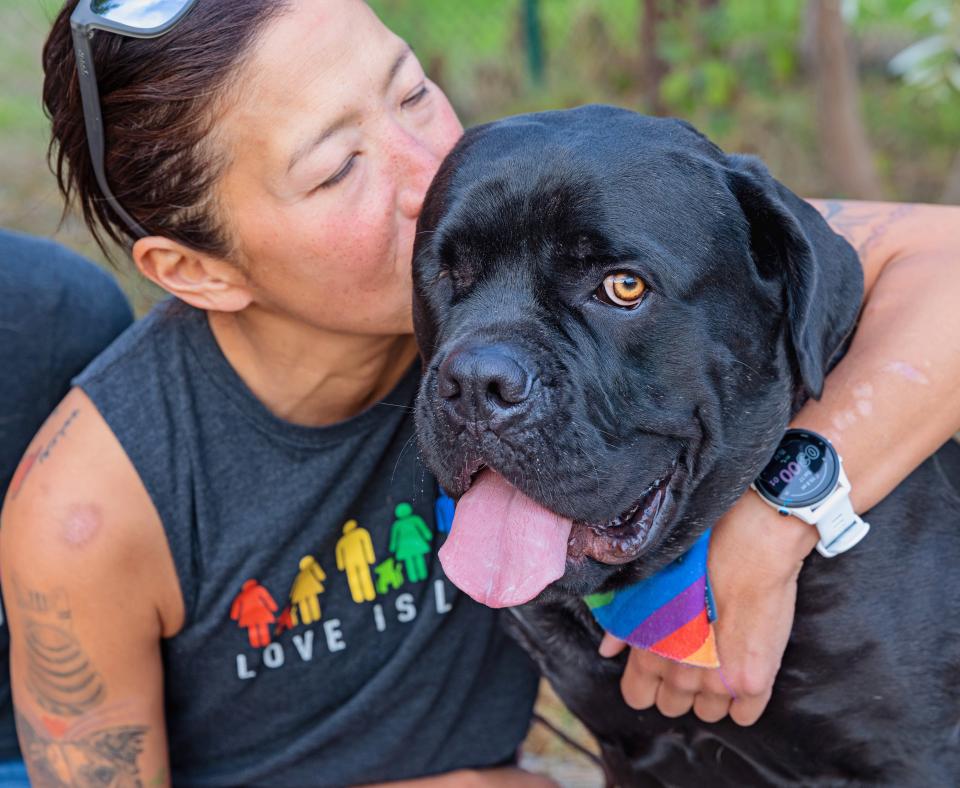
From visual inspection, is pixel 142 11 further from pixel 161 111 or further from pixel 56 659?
pixel 56 659

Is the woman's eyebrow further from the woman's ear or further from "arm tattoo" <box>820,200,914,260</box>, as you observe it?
"arm tattoo" <box>820,200,914,260</box>

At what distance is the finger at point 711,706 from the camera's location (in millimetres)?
2297

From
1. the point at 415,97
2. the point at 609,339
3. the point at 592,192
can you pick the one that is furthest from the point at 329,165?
the point at 609,339

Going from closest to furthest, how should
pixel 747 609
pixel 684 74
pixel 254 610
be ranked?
1. pixel 747 609
2. pixel 254 610
3. pixel 684 74

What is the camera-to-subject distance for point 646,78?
5.92 m

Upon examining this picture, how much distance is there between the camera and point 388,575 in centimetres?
280

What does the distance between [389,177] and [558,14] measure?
526 cm

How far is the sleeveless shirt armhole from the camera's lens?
2543mm

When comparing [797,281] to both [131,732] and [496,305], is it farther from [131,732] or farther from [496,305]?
[131,732]

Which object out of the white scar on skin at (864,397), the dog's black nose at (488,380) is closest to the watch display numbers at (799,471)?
the white scar on skin at (864,397)

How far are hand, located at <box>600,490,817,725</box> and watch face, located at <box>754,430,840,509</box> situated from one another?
37 mm

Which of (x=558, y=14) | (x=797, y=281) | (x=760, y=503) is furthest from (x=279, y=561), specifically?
(x=558, y=14)

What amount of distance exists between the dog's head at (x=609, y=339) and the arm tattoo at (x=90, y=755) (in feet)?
3.15

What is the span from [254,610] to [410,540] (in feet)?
1.24
